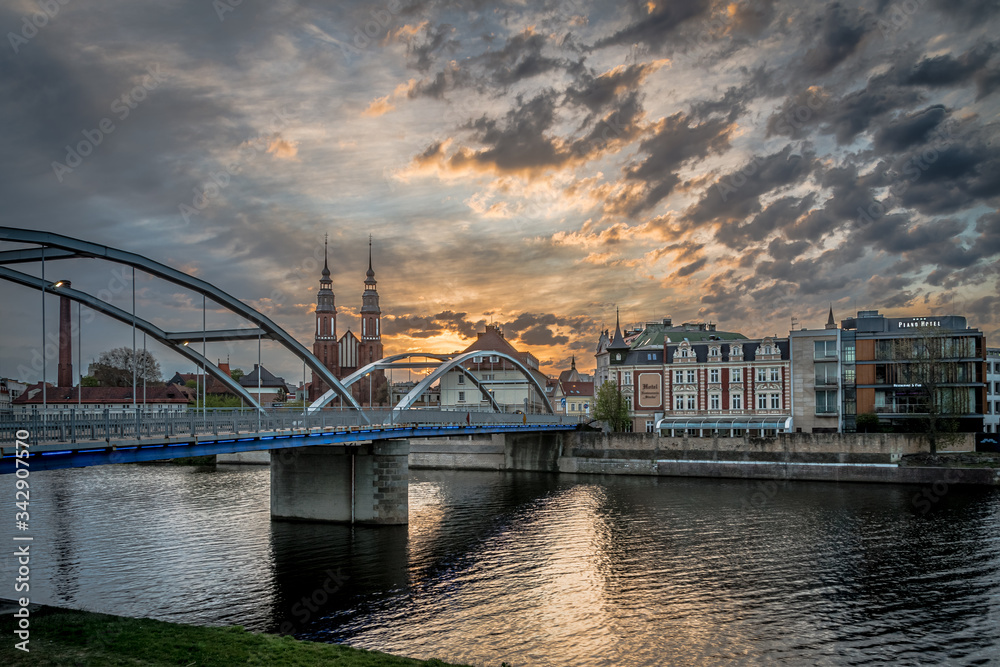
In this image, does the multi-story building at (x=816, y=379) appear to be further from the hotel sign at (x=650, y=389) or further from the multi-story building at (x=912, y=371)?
the hotel sign at (x=650, y=389)

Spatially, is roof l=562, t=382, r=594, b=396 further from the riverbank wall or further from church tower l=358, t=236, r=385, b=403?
the riverbank wall

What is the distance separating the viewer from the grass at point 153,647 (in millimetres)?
15469

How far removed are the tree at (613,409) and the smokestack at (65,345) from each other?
53.3 m

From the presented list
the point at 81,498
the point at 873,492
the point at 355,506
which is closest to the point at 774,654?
the point at 355,506

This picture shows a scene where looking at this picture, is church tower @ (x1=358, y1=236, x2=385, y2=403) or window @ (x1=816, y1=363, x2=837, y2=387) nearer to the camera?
window @ (x1=816, y1=363, x2=837, y2=387)

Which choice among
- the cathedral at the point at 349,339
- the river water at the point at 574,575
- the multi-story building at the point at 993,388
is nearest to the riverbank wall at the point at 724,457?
the river water at the point at 574,575

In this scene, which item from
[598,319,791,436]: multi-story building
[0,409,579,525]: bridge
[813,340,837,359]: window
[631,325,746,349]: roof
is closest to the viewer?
[0,409,579,525]: bridge

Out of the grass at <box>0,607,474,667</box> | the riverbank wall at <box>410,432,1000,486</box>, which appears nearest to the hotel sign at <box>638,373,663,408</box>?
the riverbank wall at <box>410,432,1000,486</box>

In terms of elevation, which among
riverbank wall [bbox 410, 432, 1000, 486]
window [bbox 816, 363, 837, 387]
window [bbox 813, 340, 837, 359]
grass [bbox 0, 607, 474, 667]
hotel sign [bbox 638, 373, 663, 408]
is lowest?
riverbank wall [bbox 410, 432, 1000, 486]

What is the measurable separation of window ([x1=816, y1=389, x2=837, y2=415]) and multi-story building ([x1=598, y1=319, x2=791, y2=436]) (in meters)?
2.59

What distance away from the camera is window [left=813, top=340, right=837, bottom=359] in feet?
223

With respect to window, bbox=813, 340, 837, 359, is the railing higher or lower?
lower

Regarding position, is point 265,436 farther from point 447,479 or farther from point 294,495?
point 447,479

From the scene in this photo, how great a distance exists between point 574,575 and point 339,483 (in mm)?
16189
